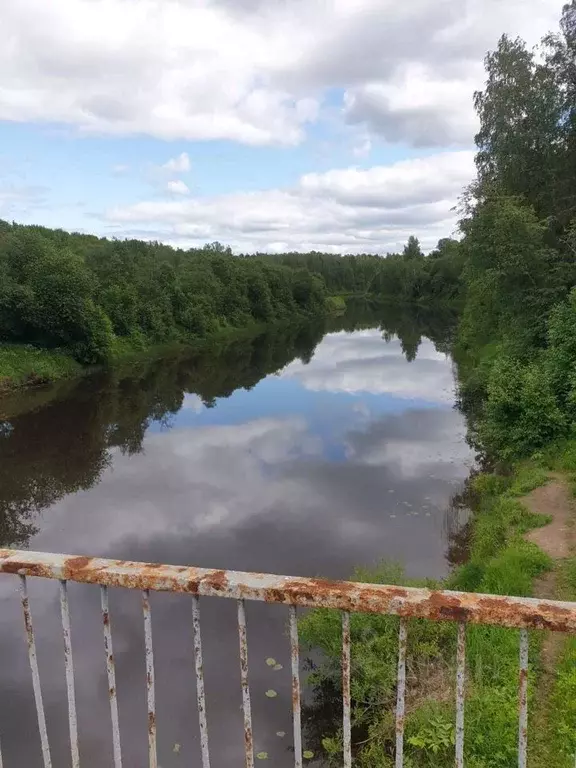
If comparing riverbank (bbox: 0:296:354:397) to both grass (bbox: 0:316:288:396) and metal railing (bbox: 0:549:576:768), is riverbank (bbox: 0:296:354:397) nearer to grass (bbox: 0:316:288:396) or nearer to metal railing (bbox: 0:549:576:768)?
grass (bbox: 0:316:288:396)

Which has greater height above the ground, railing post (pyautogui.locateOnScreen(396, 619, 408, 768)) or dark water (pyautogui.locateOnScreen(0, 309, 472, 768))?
railing post (pyautogui.locateOnScreen(396, 619, 408, 768))

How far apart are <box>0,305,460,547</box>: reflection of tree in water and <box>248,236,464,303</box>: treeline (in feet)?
135

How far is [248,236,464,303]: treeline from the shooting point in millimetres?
89062

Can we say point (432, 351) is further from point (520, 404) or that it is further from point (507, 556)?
point (507, 556)

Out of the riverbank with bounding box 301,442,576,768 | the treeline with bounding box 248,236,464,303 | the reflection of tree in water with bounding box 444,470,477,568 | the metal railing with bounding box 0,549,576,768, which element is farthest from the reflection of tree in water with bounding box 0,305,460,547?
the treeline with bounding box 248,236,464,303

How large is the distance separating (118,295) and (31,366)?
39.6 ft

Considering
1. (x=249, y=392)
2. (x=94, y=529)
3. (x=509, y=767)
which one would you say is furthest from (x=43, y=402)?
(x=509, y=767)

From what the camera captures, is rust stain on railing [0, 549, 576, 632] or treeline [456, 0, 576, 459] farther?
treeline [456, 0, 576, 459]

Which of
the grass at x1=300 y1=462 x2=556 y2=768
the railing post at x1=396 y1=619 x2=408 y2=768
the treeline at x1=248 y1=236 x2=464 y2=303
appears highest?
the treeline at x1=248 y1=236 x2=464 y2=303

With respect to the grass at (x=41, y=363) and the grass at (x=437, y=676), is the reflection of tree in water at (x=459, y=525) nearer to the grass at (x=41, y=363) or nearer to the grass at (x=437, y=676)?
the grass at (x=437, y=676)

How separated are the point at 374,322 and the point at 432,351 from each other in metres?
28.6

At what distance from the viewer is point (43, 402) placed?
2697 centimetres

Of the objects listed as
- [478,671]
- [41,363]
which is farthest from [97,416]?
[478,671]

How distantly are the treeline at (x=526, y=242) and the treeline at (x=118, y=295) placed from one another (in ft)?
72.5
